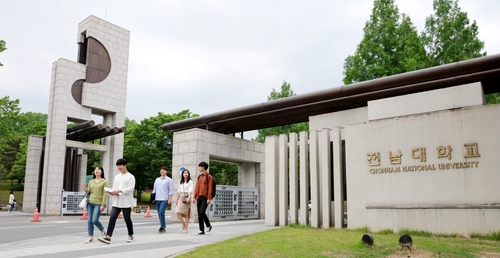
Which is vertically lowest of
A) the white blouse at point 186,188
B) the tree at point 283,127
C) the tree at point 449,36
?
the white blouse at point 186,188

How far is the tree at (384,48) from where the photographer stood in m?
28.1

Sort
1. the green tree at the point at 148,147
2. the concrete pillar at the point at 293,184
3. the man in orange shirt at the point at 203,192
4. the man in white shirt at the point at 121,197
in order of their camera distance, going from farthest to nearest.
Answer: the green tree at the point at 148,147
the concrete pillar at the point at 293,184
the man in orange shirt at the point at 203,192
the man in white shirt at the point at 121,197

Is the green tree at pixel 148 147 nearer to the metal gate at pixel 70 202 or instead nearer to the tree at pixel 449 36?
the metal gate at pixel 70 202

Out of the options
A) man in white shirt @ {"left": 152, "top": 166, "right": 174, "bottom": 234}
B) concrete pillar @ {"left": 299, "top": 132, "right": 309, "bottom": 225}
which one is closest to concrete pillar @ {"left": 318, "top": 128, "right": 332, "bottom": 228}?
concrete pillar @ {"left": 299, "top": 132, "right": 309, "bottom": 225}

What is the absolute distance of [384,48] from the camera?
96.4 feet

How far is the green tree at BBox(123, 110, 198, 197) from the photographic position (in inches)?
1681

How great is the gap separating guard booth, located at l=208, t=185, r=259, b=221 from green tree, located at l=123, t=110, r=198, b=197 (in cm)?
2369

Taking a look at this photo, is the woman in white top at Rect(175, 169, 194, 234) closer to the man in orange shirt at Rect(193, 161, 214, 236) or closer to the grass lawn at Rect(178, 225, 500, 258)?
the man in orange shirt at Rect(193, 161, 214, 236)

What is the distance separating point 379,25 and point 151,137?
2495 cm

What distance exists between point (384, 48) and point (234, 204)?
17343 mm

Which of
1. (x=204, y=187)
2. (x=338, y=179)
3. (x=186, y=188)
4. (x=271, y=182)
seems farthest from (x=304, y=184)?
(x=186, y=188)

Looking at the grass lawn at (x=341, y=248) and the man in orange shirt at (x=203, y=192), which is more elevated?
Result: the man in orange shirt at (x=203, y=192)

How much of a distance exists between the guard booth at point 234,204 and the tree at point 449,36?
17741 millimetres

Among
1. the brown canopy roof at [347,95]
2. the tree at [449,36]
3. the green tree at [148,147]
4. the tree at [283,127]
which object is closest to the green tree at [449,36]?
the tree at [449,36]
